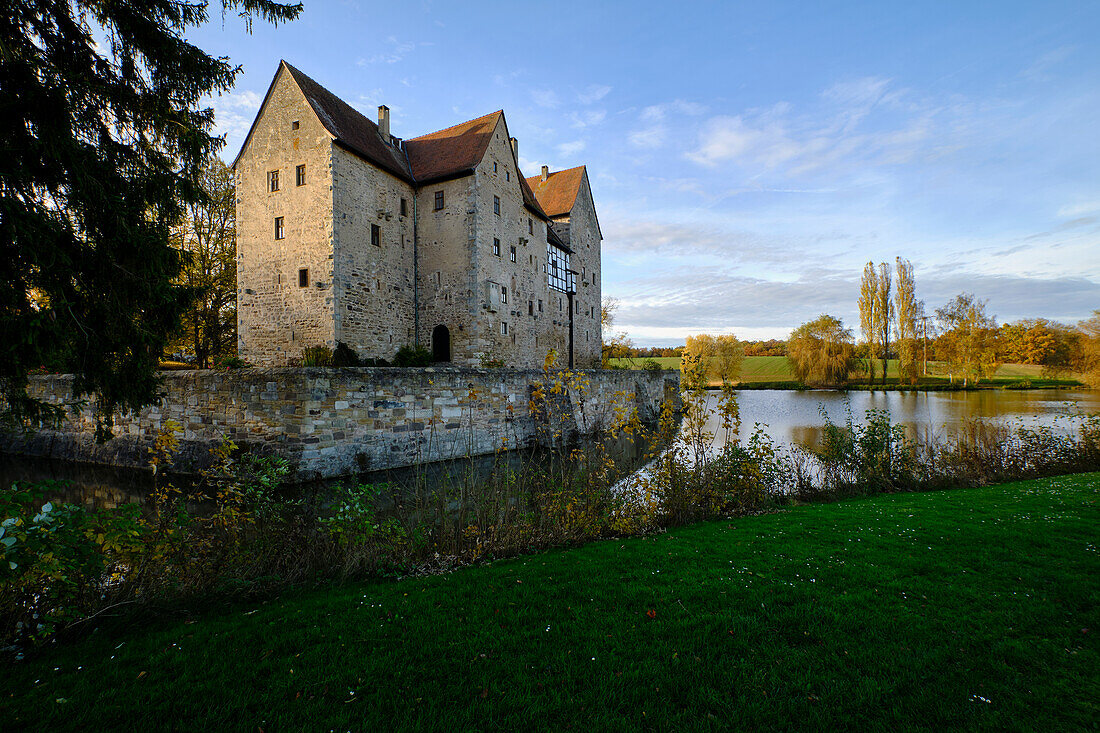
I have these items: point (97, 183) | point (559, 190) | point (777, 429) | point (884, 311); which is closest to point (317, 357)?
point (97, 183)

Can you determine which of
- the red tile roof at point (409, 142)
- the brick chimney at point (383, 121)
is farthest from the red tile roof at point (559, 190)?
the brick chimney at point (383, 121)

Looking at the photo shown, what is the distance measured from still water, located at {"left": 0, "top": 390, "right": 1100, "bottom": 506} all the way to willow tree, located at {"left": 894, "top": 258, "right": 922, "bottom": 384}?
5756mm

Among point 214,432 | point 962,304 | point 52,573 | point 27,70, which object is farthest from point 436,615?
point 962,304

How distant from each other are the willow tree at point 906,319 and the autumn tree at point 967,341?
2.89 meters

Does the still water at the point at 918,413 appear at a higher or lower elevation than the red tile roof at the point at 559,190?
lower

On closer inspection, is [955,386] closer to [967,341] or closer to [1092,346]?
[967,341]

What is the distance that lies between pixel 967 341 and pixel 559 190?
126 ft

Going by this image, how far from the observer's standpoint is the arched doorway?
73.7 ft

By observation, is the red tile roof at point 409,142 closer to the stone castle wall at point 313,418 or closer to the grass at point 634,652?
the stone castle wall at point 313,418

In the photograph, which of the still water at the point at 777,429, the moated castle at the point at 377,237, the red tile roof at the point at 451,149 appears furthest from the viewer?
the red tile roof at the point at 451,149

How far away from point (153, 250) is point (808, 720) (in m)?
7.07

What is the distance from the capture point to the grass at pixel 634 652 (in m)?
2.55

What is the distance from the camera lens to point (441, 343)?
74.6 feet

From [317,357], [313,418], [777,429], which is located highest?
[317,357]
